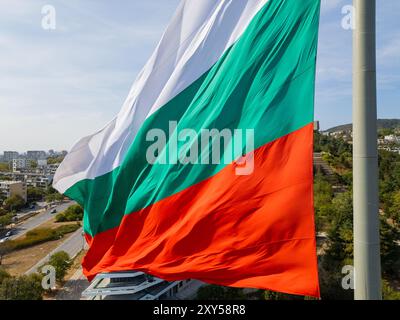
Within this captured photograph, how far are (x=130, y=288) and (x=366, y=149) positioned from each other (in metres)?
16.7

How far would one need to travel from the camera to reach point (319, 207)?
89.9 feet

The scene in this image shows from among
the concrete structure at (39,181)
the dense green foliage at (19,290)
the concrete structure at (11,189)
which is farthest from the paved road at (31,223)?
the concrete structure at (39,181)

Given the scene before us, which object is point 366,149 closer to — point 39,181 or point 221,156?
point 221,156

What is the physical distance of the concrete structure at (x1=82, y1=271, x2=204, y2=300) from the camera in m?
16.9

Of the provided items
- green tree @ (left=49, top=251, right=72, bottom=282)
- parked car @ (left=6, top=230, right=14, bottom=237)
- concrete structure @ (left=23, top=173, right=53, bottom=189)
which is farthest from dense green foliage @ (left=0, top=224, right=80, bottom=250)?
concrete structure @ (left=23, top=173, right=53, bottom=189)

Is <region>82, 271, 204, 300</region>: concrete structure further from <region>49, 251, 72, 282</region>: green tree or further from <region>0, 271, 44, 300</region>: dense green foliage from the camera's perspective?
<region>49, 251, 72, 282</region>: green tree

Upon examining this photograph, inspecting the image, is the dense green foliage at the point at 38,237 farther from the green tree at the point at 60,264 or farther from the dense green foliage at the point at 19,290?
the dense green foliage at the point at 19,290

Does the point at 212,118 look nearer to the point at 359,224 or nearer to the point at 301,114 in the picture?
the point at 301,114

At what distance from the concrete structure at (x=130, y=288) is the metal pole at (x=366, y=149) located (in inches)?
626

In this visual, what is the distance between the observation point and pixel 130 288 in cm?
1712

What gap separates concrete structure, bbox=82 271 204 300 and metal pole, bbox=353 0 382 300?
15900 millimetres

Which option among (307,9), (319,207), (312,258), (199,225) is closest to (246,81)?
(307,9)

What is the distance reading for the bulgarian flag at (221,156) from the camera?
303 centimetres
